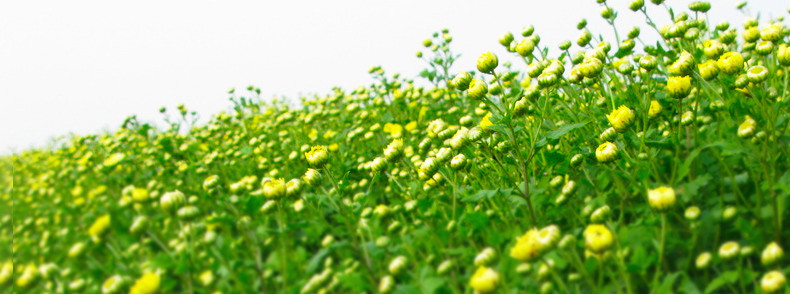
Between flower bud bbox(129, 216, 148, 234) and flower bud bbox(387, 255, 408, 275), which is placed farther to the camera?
flower bud bbox(129, 216, 148, 234)

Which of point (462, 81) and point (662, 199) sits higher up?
point (462, 81)

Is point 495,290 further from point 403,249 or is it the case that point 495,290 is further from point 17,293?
point 17,293

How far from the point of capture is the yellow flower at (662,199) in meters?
1.29

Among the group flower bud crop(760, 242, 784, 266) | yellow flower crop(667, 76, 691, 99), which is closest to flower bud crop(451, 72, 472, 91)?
yellow flower crop(667, 76, 691, 99)

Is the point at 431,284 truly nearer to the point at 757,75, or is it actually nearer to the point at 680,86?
the point at 680,86

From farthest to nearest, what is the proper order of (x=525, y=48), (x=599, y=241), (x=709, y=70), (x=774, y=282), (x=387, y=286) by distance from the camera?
1. (x=525, y=48)
2. (x=709, y=70)
3. (x=387, y=286)
4. (x=599, y=241)
5. (x=774, y=282)

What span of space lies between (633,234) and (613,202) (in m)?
0.48

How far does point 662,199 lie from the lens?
1297 mm

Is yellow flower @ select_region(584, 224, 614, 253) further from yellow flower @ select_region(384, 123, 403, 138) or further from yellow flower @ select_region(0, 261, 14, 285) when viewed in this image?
yellow flower @ select_region(384, 123, 403, 138)

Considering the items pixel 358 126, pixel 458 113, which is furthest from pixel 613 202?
pixel 358 126

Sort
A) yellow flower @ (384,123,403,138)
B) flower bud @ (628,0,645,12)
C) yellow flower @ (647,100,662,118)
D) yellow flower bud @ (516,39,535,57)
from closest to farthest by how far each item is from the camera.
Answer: yellow flower @ (647,100,662,118), yellow flower bud @ (516,39,535,57), flower bud @ (628,0,645,12), yellow flower @ (384,123,403,138)

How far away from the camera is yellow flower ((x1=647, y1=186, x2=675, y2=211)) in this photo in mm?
1289

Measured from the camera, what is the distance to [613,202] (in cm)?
193

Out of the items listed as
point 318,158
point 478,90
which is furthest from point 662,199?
point 318,158
